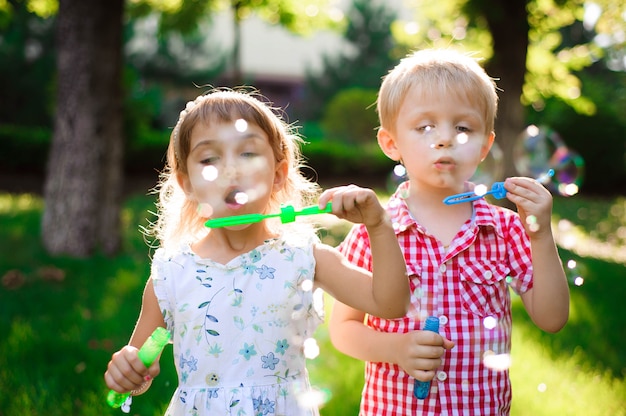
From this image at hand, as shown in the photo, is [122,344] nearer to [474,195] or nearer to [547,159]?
[547,159]

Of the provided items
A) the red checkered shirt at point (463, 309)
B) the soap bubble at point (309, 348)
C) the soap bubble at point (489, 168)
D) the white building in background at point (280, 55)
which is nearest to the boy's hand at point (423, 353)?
the red checkered shirt at point (463, 309)

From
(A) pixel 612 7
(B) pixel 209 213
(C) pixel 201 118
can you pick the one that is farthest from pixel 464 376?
(A) pixel 612 7

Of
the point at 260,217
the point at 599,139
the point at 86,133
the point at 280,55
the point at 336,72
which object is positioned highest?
the point at 280,55

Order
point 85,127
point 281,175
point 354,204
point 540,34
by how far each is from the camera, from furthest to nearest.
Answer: point 540,34, point 85,127, point 281,175, point 354,204

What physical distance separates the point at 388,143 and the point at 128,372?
893 millimetres

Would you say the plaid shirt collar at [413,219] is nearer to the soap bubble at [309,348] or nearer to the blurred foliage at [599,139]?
the soap bubble at [309,348]

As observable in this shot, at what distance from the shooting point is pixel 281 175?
197cm

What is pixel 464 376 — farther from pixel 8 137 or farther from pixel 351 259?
pixel 8 137

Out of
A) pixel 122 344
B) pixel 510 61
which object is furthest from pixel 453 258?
pixel 510 61

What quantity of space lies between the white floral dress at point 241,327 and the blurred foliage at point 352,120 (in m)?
17.7

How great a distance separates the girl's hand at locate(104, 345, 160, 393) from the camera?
1696 mm

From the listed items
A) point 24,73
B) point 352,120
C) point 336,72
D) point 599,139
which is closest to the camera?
point 599,139

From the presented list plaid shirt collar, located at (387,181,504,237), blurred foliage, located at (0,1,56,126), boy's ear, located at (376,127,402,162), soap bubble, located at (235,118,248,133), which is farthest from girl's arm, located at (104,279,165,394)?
blurred foliage, located at (0,1,56,126)

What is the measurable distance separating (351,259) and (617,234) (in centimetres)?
859
